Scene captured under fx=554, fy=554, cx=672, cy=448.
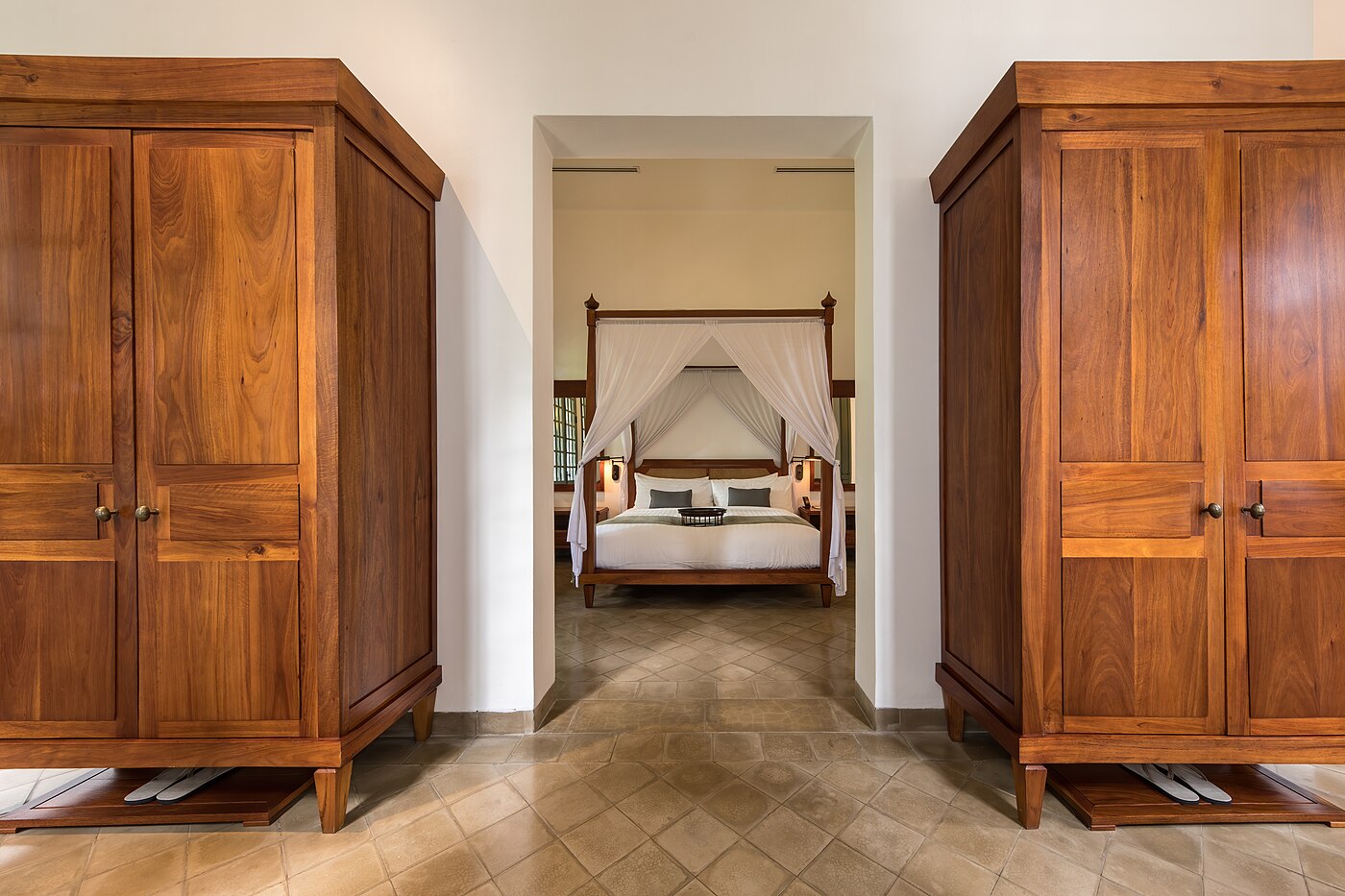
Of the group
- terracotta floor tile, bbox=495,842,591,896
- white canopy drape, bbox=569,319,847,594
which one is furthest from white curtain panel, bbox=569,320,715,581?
terracotta floor tile, bbox=495,842,591,896

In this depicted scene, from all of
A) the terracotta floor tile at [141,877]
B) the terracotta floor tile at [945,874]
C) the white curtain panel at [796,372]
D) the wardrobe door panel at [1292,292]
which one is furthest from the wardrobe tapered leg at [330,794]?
the white curtain panel at [796,372]

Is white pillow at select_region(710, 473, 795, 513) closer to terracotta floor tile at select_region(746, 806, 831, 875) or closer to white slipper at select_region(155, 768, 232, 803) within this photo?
terracotta floor tile at select_region(746, 806, 831, 875)

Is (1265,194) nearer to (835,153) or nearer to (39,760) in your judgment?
(835,153)

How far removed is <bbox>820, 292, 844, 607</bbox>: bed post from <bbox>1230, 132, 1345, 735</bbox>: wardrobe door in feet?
7.85

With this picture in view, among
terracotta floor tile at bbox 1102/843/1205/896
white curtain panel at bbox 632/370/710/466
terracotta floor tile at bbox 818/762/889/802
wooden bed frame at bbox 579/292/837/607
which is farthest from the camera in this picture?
white curtain panel at bbox 632/370/710/466

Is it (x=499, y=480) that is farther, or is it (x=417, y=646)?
(x=499, y=480)

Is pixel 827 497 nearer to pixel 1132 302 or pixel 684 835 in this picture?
pixel 1132 302

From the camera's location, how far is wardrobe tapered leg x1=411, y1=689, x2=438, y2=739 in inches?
86.7

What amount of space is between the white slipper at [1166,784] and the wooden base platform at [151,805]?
2762mm

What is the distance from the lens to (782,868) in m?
1.53

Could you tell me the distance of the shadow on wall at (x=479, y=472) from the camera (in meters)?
2.30

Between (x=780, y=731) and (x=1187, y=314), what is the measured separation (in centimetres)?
201

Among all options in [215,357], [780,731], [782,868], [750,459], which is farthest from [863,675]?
[750,459]

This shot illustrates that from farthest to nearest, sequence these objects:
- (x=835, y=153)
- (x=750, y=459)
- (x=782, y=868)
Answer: (x=750, y=459) → (x=835, y=153) → (x=782, y=868)
